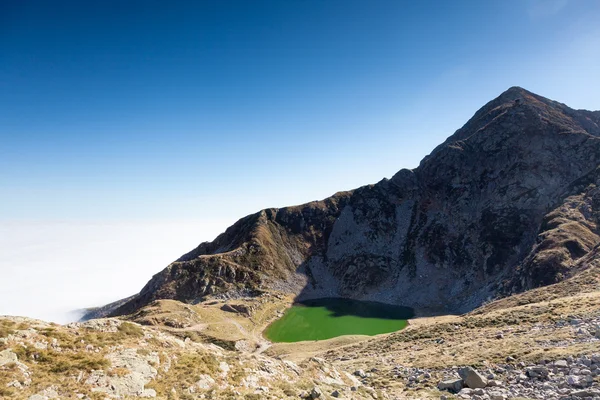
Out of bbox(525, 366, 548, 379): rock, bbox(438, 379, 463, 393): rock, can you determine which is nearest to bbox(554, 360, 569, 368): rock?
bbox(525, 366, 548, 379): rock

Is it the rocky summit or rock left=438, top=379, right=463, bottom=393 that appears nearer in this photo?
the rocky summit

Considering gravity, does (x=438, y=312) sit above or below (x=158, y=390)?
below

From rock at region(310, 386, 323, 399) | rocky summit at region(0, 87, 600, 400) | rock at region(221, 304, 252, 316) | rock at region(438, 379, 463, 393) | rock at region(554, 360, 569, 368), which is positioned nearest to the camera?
rocky summit at region(0, 87, 600, 400)

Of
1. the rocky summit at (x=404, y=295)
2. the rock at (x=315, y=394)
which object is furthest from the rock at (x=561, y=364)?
the rock at (x=315, y=394)

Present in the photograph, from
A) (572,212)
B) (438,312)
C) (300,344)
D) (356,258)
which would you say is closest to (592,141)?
(572,212)

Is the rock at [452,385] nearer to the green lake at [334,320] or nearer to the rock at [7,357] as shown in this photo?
the rock at [7,357]

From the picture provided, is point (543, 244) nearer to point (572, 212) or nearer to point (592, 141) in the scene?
point (572, 212)

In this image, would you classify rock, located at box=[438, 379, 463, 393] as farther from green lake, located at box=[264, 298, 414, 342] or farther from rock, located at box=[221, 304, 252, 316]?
rock, located at box=[221, 304, 252, 316]

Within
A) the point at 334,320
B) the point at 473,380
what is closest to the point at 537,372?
the point at 473,380

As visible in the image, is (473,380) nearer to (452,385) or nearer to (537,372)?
(452,385)
